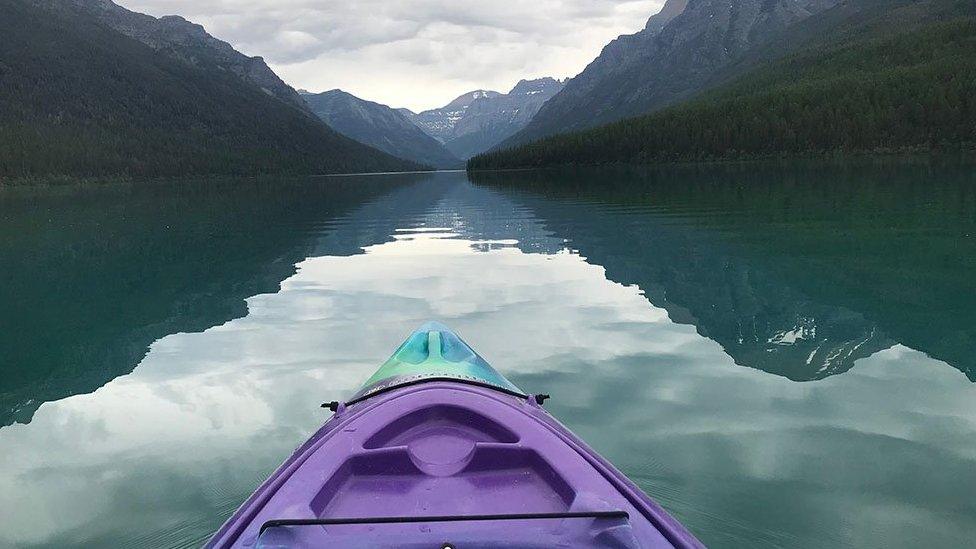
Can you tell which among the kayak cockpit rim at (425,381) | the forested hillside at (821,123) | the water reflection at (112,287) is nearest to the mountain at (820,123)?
the forested hillside at (821,123)

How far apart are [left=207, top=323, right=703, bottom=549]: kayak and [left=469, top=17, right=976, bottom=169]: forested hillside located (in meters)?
134

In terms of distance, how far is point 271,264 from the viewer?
83.6 feet

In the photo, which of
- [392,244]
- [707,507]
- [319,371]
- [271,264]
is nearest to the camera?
[707,507]

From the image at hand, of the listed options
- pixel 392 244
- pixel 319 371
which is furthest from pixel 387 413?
pixel 392 244

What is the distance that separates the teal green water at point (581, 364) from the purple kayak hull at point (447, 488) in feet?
7.31

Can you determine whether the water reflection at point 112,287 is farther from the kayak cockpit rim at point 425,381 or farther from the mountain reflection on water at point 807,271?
the mountain reflection on water at point 807,271

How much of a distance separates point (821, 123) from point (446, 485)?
454 ft

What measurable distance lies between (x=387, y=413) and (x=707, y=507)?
3.63 metres

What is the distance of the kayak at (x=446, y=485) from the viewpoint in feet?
13.5

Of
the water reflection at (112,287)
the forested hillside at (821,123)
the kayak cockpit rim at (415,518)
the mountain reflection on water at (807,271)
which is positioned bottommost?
the water reflection at (112,287)

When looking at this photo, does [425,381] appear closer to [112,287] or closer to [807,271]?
[807,271]

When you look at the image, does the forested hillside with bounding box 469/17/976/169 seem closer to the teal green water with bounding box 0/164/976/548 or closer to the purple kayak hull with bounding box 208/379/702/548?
the teal green water with bounding box 0/164/976/548

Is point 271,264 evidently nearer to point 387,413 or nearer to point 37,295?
point 37,295

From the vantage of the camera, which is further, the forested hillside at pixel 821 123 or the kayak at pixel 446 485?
the forested hillside at pixel 821 123
